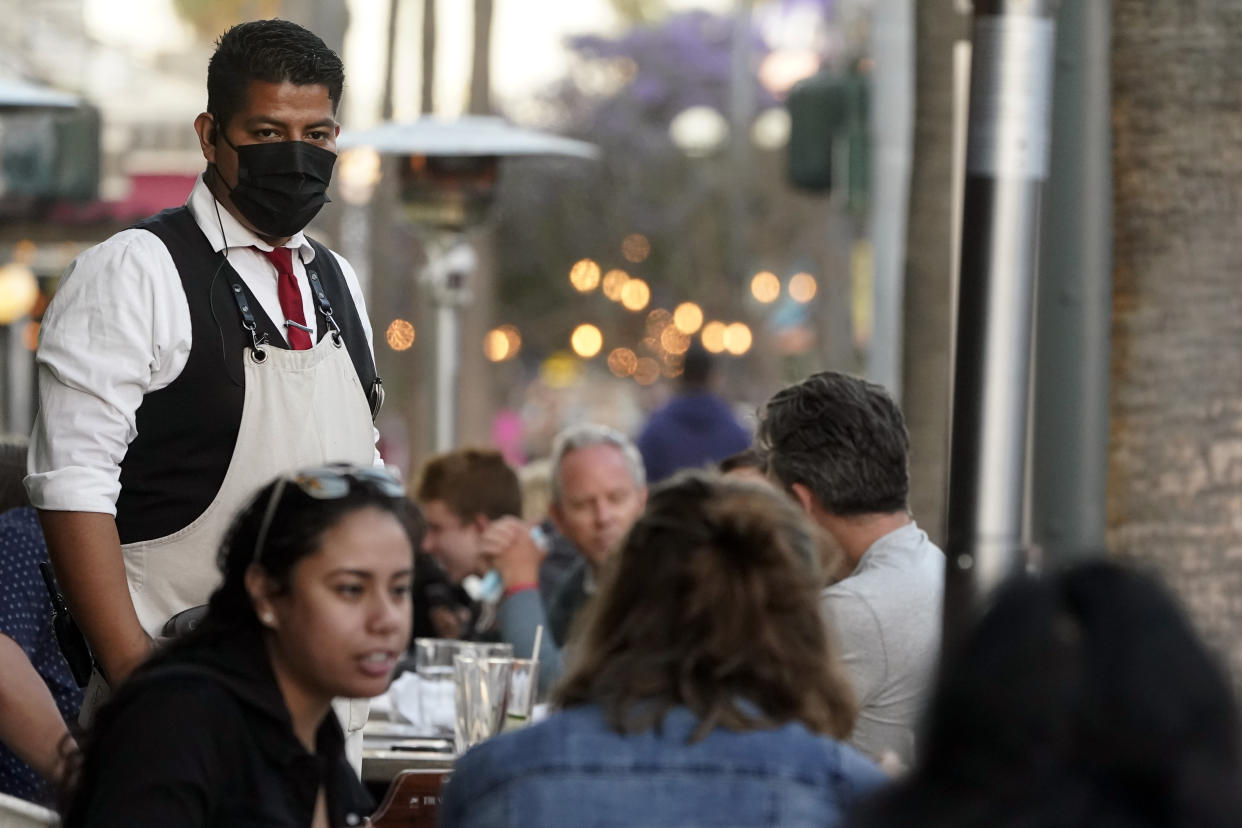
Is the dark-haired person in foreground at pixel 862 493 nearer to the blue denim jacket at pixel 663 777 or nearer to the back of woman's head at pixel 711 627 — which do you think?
the back of woman's head at pixel 711 627

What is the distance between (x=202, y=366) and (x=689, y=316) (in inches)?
1371

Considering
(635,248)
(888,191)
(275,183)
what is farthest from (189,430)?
(635,248)

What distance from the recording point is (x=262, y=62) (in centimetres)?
332

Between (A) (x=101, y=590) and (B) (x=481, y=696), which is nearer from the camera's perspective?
(A) (x=101, y=590)

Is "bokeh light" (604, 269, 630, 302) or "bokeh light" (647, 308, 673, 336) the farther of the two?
"bokeh light" (647, 308, 673, 336)

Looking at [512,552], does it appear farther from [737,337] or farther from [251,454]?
[737,337]

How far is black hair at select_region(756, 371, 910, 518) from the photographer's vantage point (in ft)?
13.0

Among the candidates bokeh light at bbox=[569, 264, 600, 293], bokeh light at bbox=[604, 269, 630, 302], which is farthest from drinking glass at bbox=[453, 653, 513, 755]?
bokeh light at bbox=[604, 269, 630, 302]

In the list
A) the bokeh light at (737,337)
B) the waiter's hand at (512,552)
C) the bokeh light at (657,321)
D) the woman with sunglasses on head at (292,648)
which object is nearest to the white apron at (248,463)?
the woman with sunglasses on head at (292,648)

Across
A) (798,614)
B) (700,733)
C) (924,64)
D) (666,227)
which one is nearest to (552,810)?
(700,733)

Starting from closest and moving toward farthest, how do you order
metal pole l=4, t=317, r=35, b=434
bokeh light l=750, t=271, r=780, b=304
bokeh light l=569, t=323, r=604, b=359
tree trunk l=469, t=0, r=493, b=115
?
tree trunk l=469, t=0, r=493, b=115 < metal pole l=4, t=317, r=35, b=434 < bokeh light l=569, t=323, r=604, b=359 < bokeh light l=750, t=271, r=780, b=304

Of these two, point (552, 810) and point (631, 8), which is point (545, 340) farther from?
point (552, 810)

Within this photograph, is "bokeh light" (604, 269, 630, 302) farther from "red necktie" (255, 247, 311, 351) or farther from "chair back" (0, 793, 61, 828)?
"chair back" (0, 793, 61, 828)

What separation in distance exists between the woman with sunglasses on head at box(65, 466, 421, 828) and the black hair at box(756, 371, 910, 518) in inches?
55.7
